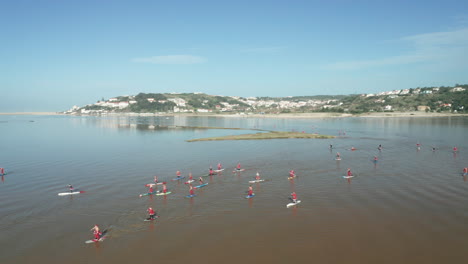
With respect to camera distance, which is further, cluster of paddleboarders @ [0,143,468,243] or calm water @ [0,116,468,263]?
cluster of paddleboarders @ [0,143,468,243]

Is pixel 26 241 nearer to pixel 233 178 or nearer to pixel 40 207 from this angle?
pixel 40 207

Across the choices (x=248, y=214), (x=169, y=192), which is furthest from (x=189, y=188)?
(x=248, y=214)

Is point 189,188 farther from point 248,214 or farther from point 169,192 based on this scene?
point 248,214

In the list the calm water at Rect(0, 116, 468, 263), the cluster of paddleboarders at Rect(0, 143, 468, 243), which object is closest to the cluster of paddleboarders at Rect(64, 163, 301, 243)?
the cluster of paddleboarders at Rect(0, 143, 468, 243)

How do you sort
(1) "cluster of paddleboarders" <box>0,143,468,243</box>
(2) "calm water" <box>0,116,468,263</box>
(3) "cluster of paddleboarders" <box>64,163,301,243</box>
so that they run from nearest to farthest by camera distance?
1. (2) "calm water" <box>0,116,468,263</box>
2. (3) "cluster of paddleboarders" <box>64,163,301,243</box>
3. (1) "cluster of paddleboarders" <box>0,143,468,243</box>

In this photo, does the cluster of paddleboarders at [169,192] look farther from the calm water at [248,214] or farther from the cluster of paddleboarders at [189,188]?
the calm water at [248,214]

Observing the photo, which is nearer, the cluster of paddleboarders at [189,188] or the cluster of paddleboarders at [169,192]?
the cluster of paddleboarders at [169,192]

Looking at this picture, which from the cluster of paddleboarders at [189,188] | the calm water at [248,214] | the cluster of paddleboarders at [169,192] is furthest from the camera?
the cluster of paddleboarders at [189,188]

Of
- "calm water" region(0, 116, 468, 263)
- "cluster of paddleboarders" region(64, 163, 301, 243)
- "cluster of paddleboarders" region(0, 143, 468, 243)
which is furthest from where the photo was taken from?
"cluster of paddleboarders" region(0, 143, 468, 243)

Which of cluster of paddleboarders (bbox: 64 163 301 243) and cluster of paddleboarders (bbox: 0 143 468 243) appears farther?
cluster of paddleboarders (bbox: 0 143 468 243)

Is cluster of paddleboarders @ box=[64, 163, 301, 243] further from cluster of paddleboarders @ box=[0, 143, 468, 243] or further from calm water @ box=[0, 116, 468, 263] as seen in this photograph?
calm water @ box=[0, 116, 468, 263]

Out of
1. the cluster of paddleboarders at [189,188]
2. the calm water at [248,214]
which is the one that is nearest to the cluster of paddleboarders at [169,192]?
the cluster of paddleboarders at [189,188]

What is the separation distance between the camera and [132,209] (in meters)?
33.4

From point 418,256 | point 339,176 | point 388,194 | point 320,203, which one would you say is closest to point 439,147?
point 339,176
